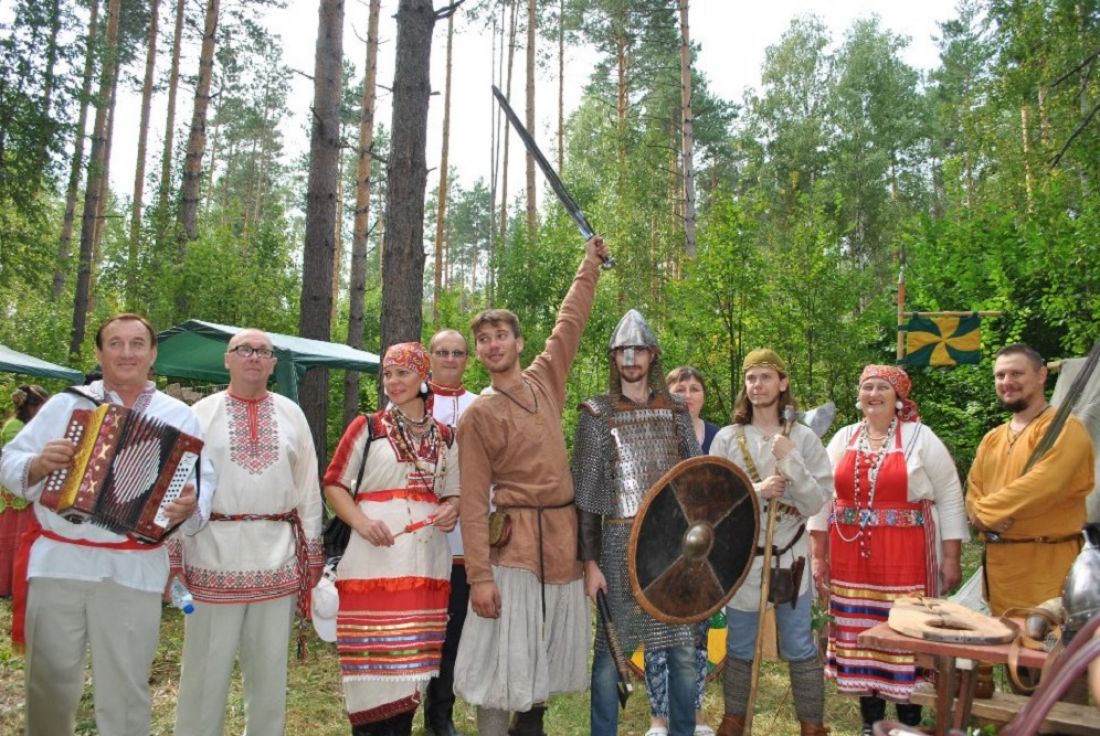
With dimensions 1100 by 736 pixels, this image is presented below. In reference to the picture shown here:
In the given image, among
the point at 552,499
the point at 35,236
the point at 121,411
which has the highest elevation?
the point at 35,236

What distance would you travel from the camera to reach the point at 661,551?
10.9 ft

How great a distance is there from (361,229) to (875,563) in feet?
39.0

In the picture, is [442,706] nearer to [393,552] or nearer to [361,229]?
[393,552]

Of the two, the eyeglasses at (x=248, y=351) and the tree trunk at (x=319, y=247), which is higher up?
the tree trunk at (x=319, y=247)

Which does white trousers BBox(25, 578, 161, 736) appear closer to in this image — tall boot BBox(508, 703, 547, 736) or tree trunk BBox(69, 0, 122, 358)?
tall boot BBox(508, 703, 547, 736)

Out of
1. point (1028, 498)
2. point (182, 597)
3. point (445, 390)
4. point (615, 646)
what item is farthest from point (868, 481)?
point (182, 597)

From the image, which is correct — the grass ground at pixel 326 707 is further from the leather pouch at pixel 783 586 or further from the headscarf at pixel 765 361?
the headscarf at pixel 765 361

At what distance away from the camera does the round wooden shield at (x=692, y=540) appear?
3252 mm

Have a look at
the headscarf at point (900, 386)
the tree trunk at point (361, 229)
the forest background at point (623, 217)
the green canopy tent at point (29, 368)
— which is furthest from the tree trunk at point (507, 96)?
the headscarf at point (900, 386)

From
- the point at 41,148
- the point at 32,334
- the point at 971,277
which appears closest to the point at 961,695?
the point at 971,277

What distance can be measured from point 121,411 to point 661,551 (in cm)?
202

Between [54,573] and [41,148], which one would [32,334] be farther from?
[54,573]

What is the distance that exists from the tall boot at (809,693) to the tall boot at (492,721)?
138 cm

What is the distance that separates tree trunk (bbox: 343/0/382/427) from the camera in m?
12.9
